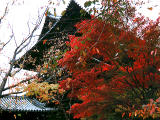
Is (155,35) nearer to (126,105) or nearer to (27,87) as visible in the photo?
(126,105)

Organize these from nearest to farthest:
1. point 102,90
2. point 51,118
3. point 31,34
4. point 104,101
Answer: point 104,101, point 102,90, point 31,34, point 51,118

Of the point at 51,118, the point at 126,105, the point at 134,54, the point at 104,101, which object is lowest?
the point at 51,118

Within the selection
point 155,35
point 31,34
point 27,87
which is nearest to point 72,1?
point 31,34

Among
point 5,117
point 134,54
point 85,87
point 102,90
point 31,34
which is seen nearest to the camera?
point 102,90

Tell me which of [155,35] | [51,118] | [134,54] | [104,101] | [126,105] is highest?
[155,35]

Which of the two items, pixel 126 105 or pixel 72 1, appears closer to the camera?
pixel 126 105

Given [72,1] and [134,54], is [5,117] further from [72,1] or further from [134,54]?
[134,54]

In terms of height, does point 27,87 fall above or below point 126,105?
above

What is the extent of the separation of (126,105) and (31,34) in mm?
5863

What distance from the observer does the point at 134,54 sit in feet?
16.4

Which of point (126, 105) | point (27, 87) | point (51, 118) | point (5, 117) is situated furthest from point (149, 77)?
point (5, 117)

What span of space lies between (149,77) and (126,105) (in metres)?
1.22

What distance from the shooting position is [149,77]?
14.8 feet

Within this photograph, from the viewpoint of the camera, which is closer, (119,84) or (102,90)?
(102,90)
